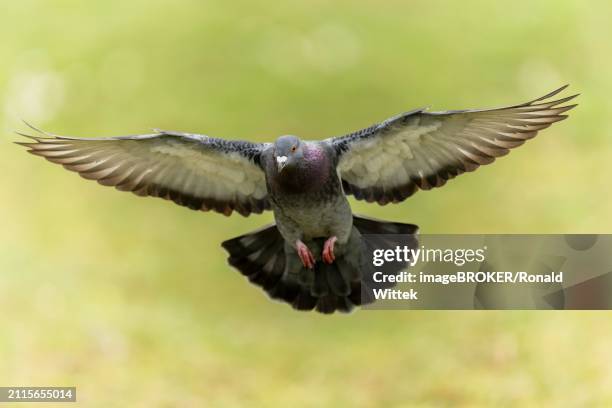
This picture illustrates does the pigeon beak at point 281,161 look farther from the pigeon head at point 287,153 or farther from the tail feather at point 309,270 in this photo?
the tail feather at point 309,270

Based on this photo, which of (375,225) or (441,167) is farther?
(375,225)

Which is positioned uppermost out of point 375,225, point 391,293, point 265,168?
point 265,168

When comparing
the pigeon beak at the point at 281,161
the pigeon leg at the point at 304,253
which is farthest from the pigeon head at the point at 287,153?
the pigeon leg at the point at 304,253

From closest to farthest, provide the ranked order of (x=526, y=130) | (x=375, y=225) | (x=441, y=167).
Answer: (x=526, y=130)
(x=441, y=167)
(x=375, y=225)

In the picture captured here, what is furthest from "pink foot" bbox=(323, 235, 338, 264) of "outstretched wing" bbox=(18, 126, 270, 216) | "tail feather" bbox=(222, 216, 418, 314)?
"outstretched wing" bbox=(18, 126, 270, 216)

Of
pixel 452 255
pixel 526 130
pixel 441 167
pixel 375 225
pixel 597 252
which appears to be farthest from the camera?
pixel 597 252

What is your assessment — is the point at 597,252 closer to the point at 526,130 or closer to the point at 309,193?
the point at 526,130

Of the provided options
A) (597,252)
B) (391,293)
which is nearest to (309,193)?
(391,293)
